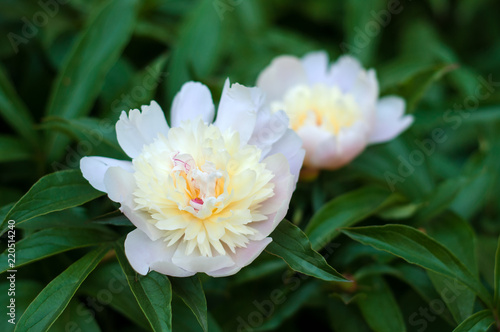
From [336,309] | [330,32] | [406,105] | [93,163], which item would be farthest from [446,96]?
[93,163]

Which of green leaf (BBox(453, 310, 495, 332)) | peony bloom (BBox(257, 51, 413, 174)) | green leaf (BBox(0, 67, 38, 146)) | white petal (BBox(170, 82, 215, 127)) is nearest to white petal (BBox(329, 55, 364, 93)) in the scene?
peony bloom (BBox(257, 51, 413, 174))

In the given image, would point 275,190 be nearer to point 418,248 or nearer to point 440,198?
point 418,248

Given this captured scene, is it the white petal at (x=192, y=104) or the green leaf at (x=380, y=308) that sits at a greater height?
the white petal at (x=192, y=104)

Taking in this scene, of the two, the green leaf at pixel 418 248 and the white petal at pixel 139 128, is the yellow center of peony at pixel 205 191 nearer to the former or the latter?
the white petal at pixel 139 128

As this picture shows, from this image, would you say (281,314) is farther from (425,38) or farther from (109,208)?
(425,38)
